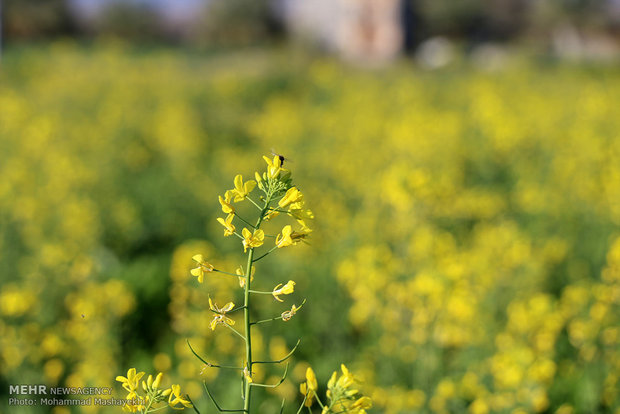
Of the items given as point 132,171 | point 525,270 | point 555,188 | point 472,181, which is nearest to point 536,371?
point 525,270

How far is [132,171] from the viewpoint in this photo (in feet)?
20.7

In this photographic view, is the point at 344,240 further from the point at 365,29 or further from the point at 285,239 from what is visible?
the point at 365,29

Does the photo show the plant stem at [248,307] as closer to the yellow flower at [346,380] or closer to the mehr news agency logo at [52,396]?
the yellow flower at [346,380]

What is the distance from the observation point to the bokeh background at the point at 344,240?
2521mm

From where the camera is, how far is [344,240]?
3.78 metres

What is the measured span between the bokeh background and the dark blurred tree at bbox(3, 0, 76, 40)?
23.7 metres

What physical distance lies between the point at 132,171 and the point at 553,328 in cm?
488

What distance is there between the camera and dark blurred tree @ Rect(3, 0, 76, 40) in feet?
102

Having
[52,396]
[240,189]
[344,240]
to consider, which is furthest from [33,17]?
[240,189]

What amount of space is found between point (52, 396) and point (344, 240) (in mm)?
1950

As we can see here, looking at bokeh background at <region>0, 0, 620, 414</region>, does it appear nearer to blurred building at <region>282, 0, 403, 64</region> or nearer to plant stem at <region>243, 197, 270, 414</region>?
plant stem at <region>243, 197, 270, 414</region>

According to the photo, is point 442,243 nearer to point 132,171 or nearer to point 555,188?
point 555,188

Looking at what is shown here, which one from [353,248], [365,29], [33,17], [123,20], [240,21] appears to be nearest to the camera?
[353,248]

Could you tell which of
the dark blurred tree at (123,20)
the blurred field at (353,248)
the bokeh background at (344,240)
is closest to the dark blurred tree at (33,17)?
the dark blurred tree at (123,20)
